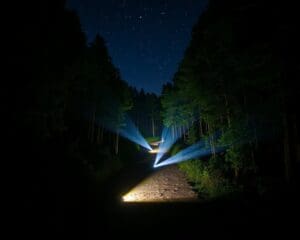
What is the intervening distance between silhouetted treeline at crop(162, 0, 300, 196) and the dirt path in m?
1.22

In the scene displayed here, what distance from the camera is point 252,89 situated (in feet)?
39.8

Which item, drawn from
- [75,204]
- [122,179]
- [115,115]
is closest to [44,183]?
[75,204]

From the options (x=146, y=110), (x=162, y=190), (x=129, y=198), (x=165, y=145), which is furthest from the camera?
(x=146, y=110)

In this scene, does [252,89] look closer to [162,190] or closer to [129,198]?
[162,190]

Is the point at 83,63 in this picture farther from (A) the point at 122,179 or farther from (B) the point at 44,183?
(B) the point at 44,183

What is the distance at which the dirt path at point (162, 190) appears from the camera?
40.4 feet

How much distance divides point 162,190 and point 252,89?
28.9 ft

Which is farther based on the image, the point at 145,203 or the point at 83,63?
the point at 83,63

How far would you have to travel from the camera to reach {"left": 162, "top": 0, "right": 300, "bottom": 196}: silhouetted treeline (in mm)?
8109

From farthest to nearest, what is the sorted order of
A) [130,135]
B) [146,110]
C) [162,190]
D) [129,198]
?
[146,110] → [130,135] → [162,190] → [129,198]

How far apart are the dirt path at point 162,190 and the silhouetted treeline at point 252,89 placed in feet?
3.99

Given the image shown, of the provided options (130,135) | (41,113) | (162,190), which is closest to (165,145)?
(130,135)

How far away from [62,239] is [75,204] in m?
2.55

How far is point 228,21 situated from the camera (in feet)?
32.3
